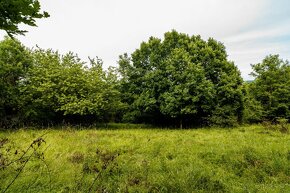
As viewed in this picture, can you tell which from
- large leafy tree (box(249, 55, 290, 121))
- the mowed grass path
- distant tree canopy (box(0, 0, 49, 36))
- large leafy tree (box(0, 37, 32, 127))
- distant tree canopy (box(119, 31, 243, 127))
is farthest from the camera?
large leafy tree (box(249, 55, 290, 121))

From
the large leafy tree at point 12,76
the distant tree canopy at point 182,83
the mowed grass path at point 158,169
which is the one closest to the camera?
the mowed grass path at point 158,169

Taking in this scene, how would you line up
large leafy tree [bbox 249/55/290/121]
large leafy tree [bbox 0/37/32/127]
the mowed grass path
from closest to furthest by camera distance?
the mowed grass path
large leafy tree [bbox 0/37/32/127]
large leafy tree [bbox 249/55/290/121]

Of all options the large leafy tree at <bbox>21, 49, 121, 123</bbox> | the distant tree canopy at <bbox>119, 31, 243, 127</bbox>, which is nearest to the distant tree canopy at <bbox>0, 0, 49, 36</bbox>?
the large leafy tree at <bbox>21, 49, 121, 123</bbox>

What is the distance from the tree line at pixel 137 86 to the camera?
2711cm

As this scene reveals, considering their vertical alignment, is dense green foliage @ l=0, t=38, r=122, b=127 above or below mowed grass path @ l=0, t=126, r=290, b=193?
above

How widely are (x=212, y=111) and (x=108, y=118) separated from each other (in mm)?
15848

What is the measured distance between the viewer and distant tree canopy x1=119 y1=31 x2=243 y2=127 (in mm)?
28172

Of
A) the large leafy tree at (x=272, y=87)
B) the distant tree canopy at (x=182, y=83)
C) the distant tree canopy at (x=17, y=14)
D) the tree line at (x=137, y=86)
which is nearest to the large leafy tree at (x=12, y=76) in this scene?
the tree line at (x=137, y=86)

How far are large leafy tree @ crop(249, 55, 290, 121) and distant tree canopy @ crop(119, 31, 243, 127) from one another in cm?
905

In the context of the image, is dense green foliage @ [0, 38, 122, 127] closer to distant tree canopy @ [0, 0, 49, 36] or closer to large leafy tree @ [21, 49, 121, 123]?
large leafy tree @ [21, 49, 121, 123]

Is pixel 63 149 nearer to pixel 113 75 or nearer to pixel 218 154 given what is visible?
pixel 218 154

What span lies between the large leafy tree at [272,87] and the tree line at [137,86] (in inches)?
182

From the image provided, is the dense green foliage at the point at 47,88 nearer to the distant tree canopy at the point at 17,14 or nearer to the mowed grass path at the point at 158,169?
the mowed grass path at the point at 158,169

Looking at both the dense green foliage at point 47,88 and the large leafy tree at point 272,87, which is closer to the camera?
the dense green foliage at point 47,88
